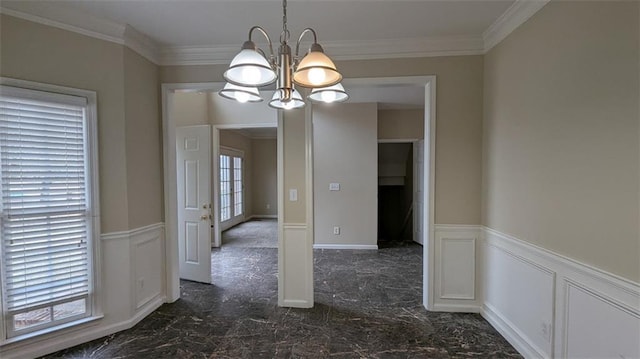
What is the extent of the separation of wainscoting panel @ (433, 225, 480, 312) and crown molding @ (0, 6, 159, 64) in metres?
3.36

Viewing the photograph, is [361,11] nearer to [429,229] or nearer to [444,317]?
[429,229]

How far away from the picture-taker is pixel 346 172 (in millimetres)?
5340

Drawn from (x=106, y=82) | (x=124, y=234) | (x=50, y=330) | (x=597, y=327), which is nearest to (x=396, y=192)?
(x=597, y=327)

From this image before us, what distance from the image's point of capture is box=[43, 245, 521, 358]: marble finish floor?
232 centimetres

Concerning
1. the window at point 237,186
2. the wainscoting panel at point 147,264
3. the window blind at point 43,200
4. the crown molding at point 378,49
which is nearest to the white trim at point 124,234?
the wainscoting panel at point 147,264

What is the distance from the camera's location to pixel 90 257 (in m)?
2.48

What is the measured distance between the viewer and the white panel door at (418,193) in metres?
5.69

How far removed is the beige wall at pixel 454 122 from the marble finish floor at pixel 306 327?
103cm

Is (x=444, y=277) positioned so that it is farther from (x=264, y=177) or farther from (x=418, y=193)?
(x=264, y=177)

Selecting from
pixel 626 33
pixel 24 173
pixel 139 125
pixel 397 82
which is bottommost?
pixel 24 173

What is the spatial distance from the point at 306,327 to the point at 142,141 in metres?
2.34

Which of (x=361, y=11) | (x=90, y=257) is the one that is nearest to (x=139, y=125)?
(x=90, y=257)

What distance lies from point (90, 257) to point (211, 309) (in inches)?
47.1

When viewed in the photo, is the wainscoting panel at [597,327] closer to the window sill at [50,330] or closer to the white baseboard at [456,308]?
the white baseboard at [456,308]
